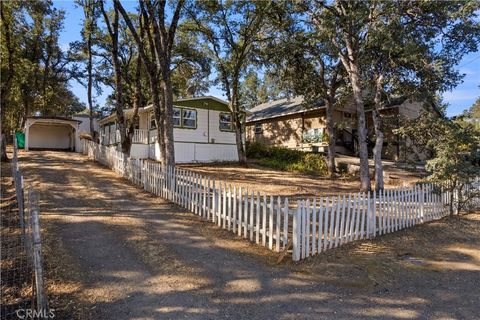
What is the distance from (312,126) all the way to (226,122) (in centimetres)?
766

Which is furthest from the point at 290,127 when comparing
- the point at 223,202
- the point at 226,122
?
the point at 223,202

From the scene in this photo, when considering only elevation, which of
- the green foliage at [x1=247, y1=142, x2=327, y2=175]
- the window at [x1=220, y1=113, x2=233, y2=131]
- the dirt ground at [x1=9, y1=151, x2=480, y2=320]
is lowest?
the dirt ground at [x1=9, y1=151, x2=480, y2=320]

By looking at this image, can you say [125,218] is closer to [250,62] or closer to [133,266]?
[133,266]

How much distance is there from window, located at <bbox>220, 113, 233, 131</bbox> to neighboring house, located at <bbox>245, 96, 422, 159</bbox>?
188 cm

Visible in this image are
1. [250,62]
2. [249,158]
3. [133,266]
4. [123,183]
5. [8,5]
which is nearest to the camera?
[133,266]

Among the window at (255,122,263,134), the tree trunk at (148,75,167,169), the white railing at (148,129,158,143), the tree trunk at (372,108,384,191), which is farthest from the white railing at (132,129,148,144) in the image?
the tree trunk at (372,108,384,191)

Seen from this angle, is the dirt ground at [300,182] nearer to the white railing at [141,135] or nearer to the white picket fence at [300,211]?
the white picket fence at [300,211]

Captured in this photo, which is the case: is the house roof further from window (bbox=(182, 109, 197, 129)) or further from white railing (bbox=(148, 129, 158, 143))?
white railing (bbox=(148, 129, 158, 143))

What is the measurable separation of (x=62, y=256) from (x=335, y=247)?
16.3 feet

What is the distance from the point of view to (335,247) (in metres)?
6.43

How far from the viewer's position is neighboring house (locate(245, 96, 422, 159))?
2361 cm

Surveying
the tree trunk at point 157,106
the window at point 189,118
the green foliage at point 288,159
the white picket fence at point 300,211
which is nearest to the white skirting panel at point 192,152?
the window at point 189,118

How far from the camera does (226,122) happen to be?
22391mm

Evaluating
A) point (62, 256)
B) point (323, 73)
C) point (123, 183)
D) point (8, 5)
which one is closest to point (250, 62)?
point (323, 73)
